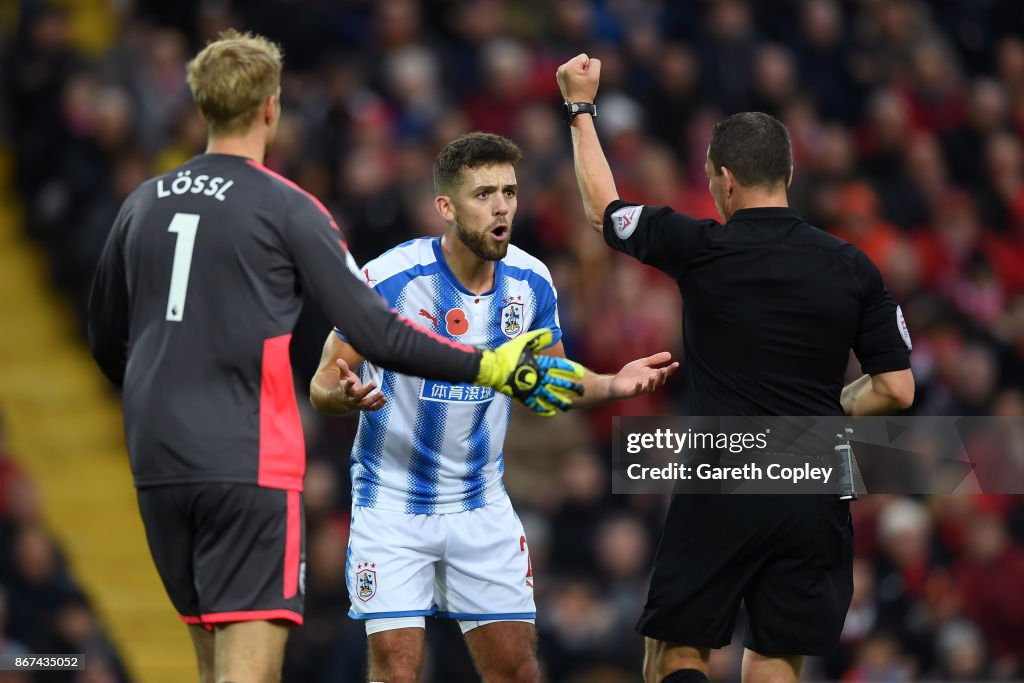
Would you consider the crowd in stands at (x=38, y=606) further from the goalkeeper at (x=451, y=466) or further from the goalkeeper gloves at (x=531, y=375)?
the goalkeeper gloves at (x=531, y=375)

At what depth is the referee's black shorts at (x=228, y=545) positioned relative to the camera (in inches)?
187

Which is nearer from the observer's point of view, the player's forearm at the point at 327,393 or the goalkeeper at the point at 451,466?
the player's forearm at the point at 327,393

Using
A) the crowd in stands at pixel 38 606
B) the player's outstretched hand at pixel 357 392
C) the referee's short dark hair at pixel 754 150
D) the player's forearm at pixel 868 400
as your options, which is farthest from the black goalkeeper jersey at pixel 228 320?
the crowd in stands at pixel 38 606

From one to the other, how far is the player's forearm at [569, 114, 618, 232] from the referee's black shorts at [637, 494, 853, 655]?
3.99ft

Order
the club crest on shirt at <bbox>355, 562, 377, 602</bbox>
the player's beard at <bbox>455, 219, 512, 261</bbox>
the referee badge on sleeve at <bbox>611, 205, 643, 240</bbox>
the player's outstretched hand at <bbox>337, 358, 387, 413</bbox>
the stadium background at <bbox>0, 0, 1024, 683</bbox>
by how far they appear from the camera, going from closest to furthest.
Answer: the player's outstretched hand at <bbox>337, 358, 387, 413</bbox>, the referee badge on sleeve at <bbox>611, 205, 643, 240</bbox>, the club crest on shirt at <bbox>355, 562, 377, 602</bbox>, the player's beard at <bbox>455, 219, 512, 261</bbox>, the stadium background at <bbox>0, 0, 1024, 683</bbox>

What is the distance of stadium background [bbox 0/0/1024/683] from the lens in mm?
9883

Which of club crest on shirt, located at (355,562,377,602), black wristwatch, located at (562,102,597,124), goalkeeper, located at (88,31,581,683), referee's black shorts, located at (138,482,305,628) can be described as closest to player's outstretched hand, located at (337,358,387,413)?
goalkeeper, located at (88,31,581,683)

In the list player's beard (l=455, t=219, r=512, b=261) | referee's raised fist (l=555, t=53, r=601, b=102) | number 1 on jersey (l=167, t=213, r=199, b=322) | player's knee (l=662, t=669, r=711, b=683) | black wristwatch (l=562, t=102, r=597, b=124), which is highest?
referee's raised fist (l=555, t=53, r=601, b=102)

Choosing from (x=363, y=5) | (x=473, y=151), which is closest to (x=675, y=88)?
(x=363, y=5)

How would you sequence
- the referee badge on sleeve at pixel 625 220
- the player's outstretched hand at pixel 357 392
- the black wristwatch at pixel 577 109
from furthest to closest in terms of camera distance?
the black wristwatch at pixel 577 109 → the referee badge on sleeve at pixel 625 220 → the player's outstretched hand at pixel 357 392

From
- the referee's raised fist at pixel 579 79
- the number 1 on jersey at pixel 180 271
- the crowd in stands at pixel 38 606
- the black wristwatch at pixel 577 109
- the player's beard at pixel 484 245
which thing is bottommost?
the crowd in stands at pixel 38 606

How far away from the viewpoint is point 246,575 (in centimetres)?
478

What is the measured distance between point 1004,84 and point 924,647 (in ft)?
22.6

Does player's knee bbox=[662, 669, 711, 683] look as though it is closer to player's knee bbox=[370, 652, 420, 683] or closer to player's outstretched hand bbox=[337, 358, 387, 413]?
player's knee bbox=[370, 652, 420, 683]
